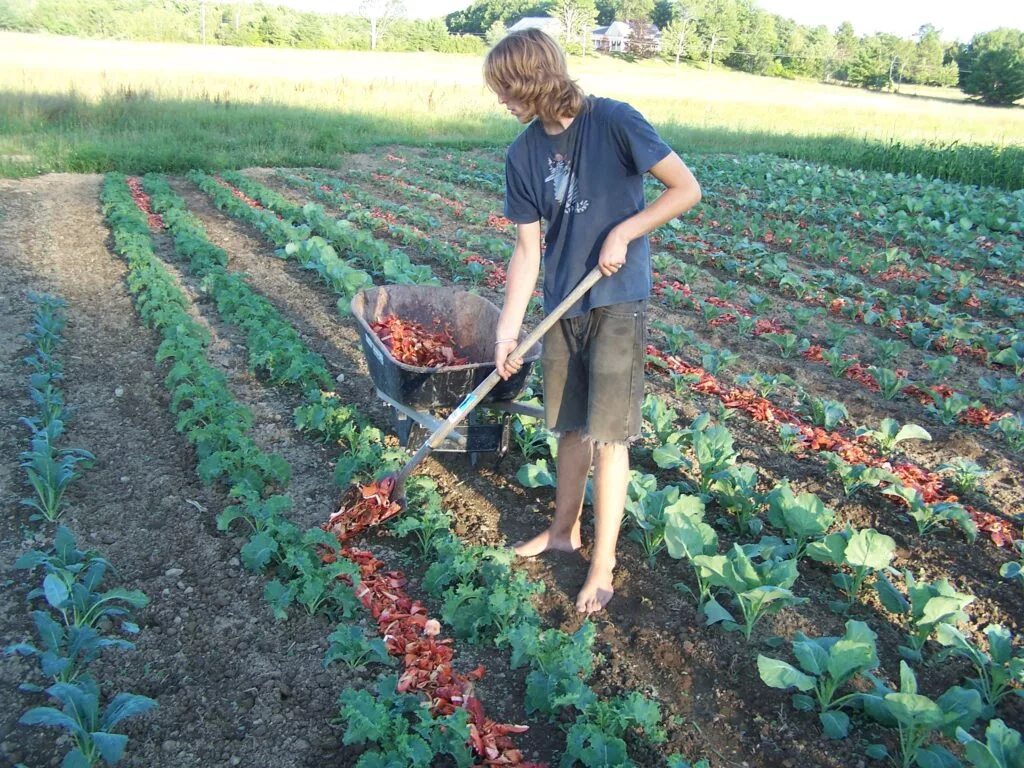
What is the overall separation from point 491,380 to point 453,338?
137 centimetres

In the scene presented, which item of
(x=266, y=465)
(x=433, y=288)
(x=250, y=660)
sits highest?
(x=433, y=288)

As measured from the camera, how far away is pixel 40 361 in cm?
561

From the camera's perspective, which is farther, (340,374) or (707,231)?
(707,231)

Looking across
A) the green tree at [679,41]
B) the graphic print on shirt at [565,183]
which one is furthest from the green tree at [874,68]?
the graphic print on shirt at [565,183]

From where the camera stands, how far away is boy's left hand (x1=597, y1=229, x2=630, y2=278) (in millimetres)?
2855

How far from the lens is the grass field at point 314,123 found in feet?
48.4

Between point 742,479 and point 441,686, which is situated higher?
point 742,479

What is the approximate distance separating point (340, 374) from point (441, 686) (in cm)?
321

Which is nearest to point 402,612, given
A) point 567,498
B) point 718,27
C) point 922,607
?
point 567,498

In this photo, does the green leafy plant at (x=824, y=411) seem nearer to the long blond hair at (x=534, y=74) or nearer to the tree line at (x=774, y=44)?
the long blond hair at (x=534, y=74)

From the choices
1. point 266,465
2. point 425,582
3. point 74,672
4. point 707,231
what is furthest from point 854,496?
point 707,231

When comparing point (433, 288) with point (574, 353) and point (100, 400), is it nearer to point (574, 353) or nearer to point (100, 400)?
point (574, 353)

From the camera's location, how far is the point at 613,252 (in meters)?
2.86

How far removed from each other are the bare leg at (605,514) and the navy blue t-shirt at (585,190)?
569 millimetres
